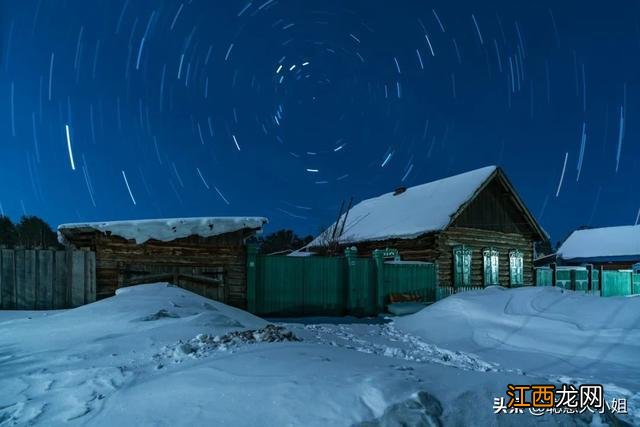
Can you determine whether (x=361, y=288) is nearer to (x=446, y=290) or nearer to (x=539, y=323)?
(x=539, y=323)

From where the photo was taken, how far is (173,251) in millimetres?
10914

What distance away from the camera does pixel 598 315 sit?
8625 millimetres

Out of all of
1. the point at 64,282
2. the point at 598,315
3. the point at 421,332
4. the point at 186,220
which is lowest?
the point at 421,332

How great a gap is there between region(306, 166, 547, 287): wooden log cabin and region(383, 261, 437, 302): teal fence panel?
2940mm

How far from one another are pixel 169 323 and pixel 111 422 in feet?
11.1

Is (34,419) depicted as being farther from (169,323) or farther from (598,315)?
(598,315)

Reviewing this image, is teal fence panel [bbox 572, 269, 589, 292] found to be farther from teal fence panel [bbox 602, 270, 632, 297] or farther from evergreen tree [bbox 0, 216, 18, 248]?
evergreen tree [bbox 0, 216, 18, 248]

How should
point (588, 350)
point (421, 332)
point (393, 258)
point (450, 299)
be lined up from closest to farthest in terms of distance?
point (588, 350) < point (421, 332) < point (450, 299) < point (393, 258)

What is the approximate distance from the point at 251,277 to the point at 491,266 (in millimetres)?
13799

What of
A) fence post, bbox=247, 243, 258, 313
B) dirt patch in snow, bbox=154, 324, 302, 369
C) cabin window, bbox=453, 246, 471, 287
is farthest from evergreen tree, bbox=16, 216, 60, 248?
dirt patch in snow, bbox=154, 324, 302, 369

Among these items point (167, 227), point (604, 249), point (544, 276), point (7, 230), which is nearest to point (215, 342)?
point (167, 227)

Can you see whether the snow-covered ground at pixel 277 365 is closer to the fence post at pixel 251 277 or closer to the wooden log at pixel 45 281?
the wooden log at pixel 45 281

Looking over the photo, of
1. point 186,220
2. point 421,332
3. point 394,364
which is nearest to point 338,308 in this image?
point 421,332

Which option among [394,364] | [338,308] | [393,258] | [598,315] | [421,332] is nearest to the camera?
[394,364]
